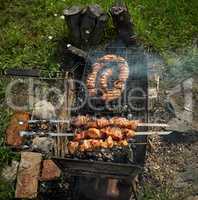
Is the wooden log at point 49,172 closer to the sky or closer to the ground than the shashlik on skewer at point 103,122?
closer to the ground

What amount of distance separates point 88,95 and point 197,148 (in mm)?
2172

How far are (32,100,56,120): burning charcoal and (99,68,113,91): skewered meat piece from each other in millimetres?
1114

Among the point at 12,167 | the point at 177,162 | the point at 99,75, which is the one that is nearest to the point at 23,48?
the point at 99,75

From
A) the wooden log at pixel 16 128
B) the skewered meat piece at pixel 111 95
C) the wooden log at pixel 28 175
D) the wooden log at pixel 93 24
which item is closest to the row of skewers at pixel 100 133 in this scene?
the skewered meat piece at pixel 111 95

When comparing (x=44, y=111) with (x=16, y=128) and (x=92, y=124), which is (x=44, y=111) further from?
(x=92, y=124)

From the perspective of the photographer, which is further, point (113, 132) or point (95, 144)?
point (113, 132)

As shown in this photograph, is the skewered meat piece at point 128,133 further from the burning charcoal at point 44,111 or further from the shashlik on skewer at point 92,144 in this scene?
the burning charcoal at point 44,111

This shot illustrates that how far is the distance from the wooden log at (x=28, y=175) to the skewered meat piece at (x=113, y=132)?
52.9 inches

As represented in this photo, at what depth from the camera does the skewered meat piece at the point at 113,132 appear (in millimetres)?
6965

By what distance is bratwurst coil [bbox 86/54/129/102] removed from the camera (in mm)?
7645

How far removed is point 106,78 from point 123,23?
4.81ft

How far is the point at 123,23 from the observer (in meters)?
8.77

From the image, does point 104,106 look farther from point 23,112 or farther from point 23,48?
point 23,48

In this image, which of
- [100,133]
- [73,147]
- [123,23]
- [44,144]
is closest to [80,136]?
[73,147]
